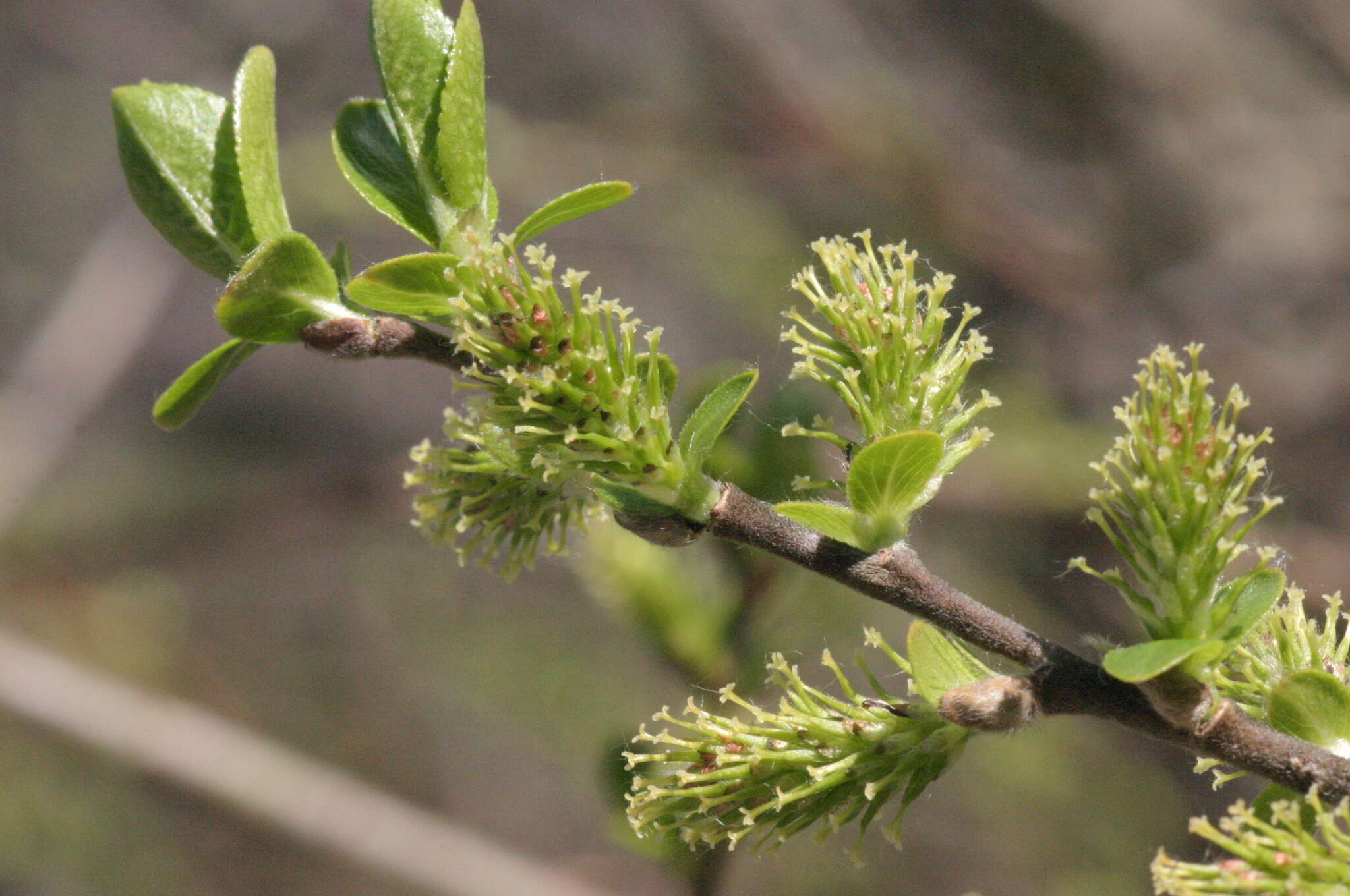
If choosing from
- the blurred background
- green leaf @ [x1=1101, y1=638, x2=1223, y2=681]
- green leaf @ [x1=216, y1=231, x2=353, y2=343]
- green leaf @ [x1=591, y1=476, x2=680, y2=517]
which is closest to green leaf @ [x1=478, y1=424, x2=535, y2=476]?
green leaf @ [x1=591, y1=476, x2=680, y2=517]

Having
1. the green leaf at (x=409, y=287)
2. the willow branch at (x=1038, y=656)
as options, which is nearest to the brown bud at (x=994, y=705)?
the willow branch at (x=1038, y=656)

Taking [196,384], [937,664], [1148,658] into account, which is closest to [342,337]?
[196,384]

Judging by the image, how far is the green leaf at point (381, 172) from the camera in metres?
1.10

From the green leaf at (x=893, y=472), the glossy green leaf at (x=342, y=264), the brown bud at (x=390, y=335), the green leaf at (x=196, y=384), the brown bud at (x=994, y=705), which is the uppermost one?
the green leaf at (x=893, y=472)

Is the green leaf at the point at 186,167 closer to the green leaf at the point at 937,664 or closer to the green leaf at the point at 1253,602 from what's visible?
the green leaf at the point at 937,664

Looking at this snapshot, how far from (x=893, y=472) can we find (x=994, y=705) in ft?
0.79

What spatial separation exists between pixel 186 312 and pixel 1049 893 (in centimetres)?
537

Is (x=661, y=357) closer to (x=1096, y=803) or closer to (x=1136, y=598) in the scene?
(x=1136, y=598)

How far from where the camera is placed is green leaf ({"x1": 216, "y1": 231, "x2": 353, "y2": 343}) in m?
0.96

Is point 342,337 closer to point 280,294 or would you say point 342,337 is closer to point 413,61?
point 280,294

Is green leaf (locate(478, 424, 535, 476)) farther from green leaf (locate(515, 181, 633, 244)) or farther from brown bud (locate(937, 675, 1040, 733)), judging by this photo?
brown bud (locate(937, 675, 1040, 733))

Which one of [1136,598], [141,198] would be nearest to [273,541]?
[141,198]

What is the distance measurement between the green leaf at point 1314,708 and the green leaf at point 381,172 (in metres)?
0.97

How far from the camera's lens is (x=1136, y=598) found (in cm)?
100
